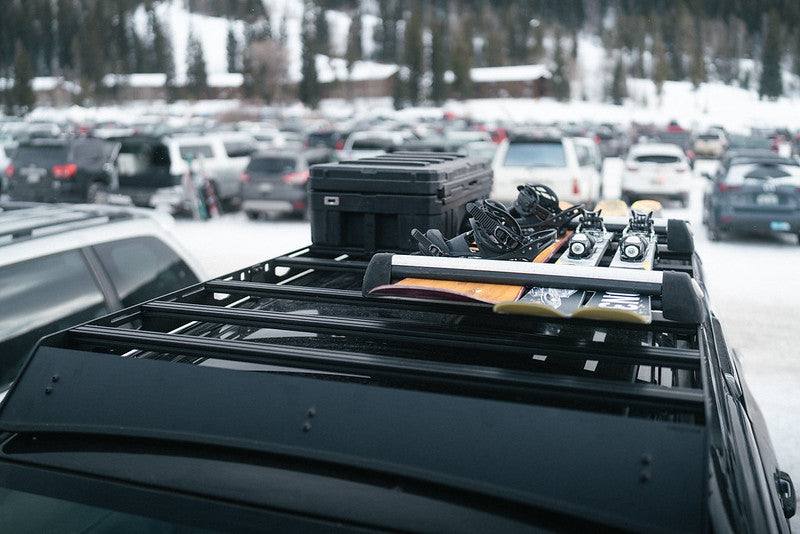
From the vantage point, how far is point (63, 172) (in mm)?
16984

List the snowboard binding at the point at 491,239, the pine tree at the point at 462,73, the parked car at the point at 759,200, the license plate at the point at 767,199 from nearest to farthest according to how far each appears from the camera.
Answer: the snowboard binding at the point at 491,239 < the parked car at the point at 759,200 < the license plate at the point at 767,199 < the pine tree at the point at 462,73

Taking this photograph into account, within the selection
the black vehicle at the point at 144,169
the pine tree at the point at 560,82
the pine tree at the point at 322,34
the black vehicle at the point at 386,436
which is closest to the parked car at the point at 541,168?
the black vehicle at the point at 144,169

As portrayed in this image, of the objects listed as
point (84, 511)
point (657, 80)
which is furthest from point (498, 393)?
point (657, 80)

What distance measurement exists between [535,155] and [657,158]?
5.35 metres

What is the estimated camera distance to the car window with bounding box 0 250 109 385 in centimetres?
378

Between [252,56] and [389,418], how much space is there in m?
137

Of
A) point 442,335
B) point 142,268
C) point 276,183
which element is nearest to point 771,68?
point 276,183

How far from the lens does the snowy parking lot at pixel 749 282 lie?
640 cm

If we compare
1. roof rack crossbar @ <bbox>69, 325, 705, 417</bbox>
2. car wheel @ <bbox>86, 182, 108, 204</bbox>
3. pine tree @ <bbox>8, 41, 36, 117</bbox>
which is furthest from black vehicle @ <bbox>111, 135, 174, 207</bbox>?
pine tree @ <bbox>8, 41, 36, 117</bbox>

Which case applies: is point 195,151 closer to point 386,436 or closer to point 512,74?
point 386,436

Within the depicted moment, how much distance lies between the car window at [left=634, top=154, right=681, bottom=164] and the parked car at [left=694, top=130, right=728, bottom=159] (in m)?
21.1

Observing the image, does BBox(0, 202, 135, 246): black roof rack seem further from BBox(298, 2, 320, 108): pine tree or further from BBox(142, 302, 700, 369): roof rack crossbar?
BBox(298, 2, 320, 108): pine tree

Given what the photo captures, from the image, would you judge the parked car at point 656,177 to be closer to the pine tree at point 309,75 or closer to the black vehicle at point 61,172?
the black vehicle at point 61,172

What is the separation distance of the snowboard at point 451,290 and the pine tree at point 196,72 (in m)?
144
